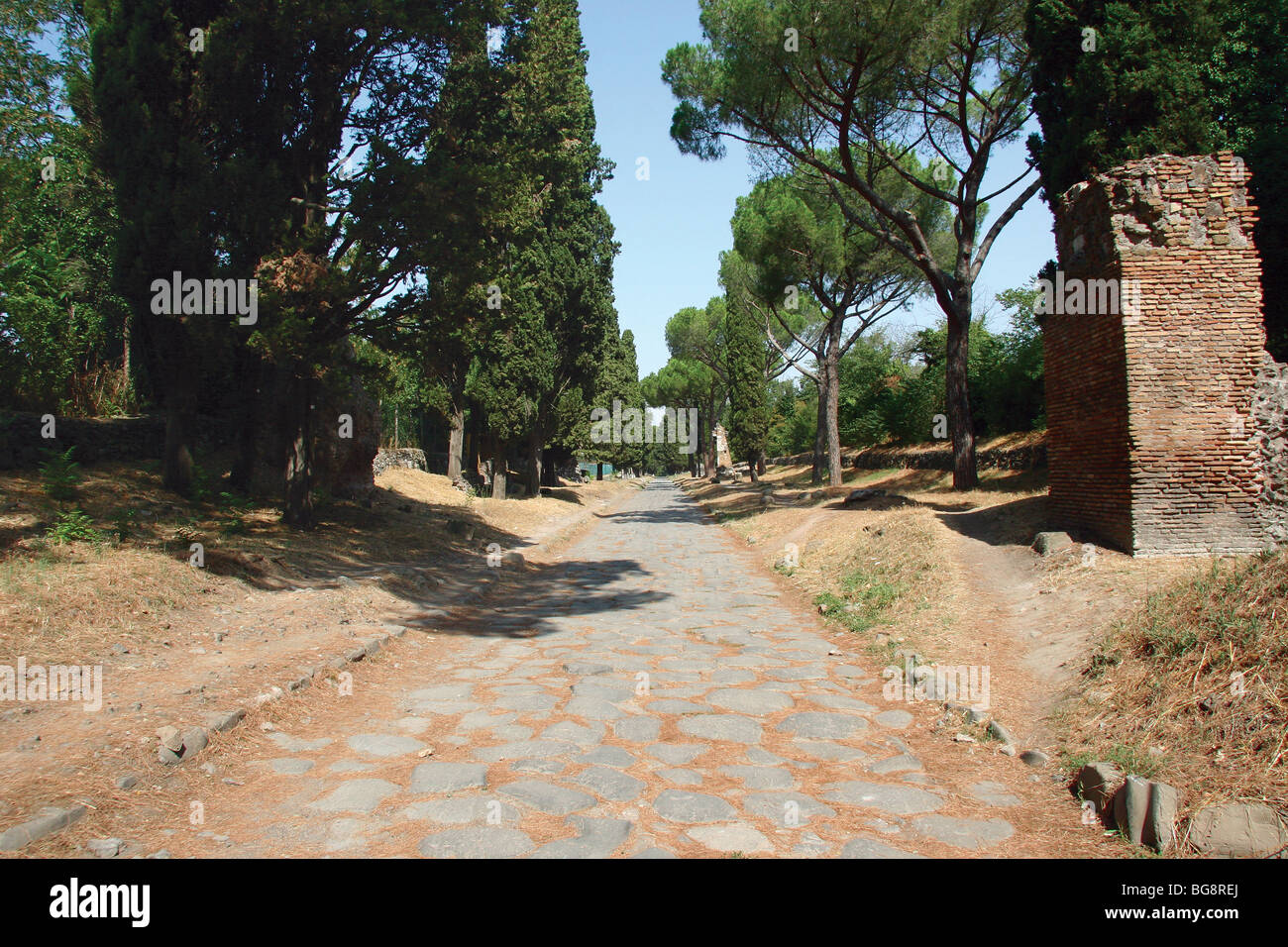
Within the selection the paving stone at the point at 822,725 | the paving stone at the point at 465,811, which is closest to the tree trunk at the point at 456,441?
the paving stone at the point at 822,725

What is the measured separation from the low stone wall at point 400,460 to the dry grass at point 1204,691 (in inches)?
776

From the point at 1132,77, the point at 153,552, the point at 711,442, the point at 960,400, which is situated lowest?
the point at 153,552

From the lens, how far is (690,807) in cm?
366

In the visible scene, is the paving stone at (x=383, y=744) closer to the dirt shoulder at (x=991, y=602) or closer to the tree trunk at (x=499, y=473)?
the dirt shoulder at (x=991, y=602)

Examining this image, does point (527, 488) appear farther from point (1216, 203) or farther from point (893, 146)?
point (1216, 203)

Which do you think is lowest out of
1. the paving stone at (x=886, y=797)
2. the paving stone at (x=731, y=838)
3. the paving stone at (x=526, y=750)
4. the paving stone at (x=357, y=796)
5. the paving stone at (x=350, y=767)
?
the paving stone at (x=886, y=797)

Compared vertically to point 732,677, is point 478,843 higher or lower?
higher

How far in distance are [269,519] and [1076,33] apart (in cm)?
1434

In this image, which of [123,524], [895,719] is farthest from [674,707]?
[123,524]

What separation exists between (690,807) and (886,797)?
1076 mm

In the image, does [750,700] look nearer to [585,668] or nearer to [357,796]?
[585,668]

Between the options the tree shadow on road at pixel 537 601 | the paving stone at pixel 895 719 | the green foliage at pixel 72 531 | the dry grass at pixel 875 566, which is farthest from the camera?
the tree shadow on road at pixel 537 601

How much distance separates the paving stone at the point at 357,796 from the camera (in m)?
3.59

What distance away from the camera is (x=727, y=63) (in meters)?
16.3
